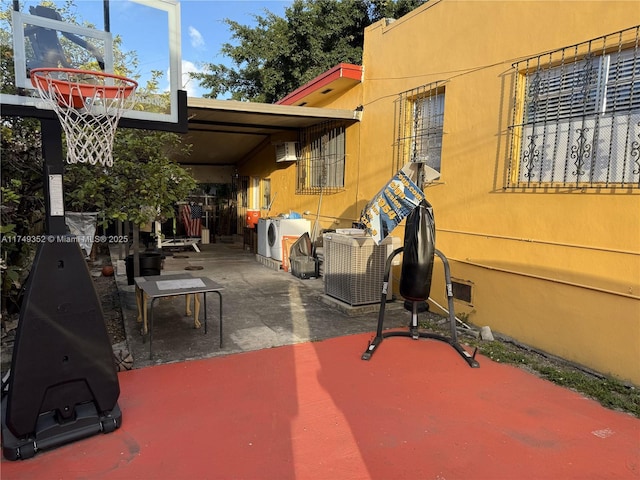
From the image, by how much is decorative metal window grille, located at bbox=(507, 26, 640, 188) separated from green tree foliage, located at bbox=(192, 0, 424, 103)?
12922 mm

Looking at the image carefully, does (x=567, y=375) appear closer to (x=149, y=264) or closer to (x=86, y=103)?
(x=86, y=103)

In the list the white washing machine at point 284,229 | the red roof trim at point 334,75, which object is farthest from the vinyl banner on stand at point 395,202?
the white washing machine at point 284,229

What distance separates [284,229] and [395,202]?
4779 mm

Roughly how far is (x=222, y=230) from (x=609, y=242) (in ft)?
44.6

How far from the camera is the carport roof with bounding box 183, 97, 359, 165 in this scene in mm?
7156

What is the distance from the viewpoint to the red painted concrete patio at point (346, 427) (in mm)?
2439

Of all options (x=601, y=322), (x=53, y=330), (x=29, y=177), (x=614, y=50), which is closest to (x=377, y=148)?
(x=614, y=50)

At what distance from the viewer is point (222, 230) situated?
15.8 m

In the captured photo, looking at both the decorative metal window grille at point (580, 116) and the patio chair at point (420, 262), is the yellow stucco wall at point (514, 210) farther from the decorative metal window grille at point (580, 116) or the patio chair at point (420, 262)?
the patio chair at point (420, 262)

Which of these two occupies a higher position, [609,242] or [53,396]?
[609,242]

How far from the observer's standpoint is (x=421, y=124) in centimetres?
605

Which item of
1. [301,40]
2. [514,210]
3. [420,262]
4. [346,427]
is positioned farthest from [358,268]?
[301,40]

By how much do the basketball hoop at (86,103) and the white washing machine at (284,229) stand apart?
5634 mm

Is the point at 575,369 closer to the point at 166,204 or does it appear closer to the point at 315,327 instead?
the point at 315,327
